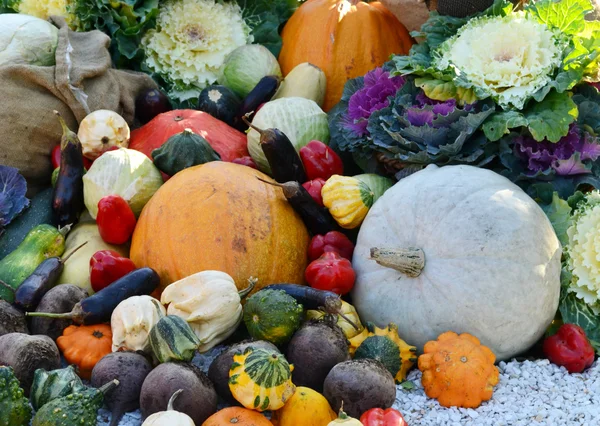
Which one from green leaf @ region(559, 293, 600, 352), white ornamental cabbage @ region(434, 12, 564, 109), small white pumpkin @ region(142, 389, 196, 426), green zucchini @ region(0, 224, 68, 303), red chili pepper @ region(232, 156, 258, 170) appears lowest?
green leaf @ region(559, 293, 600, 352)

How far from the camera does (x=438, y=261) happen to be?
128 inches

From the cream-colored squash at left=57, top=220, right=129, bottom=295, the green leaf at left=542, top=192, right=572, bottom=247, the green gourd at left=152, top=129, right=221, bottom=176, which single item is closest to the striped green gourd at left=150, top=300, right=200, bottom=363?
the cream-colored squash at left=57, top=220, right=129, bottom=295

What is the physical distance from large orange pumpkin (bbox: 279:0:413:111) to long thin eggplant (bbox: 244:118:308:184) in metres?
1.34

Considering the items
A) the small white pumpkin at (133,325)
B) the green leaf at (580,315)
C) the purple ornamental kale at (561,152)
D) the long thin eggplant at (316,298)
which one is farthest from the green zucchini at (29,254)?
the green leaf at (580,315)

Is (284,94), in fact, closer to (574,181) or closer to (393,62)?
(393,62)

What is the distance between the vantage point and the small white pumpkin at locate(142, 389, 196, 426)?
7.78ft

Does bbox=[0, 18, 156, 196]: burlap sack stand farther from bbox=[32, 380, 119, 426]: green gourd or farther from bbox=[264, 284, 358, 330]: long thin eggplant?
bbox=[32, 380, 119, 426]: green gourd

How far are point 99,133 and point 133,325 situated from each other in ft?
5.39

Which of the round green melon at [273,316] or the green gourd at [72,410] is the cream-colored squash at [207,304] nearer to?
the round green melon at [273,316]

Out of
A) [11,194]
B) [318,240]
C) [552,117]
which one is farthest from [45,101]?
[552,117]

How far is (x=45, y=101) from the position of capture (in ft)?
14.3

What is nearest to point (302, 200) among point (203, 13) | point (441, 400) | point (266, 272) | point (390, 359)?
point (266, 272)

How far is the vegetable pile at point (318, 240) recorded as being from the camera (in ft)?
9.07

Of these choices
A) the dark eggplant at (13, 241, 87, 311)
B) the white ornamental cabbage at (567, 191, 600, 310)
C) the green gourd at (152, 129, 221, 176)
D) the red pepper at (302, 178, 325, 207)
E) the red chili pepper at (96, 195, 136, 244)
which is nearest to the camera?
the dark eggplant at (13, 241, 87, 311)
